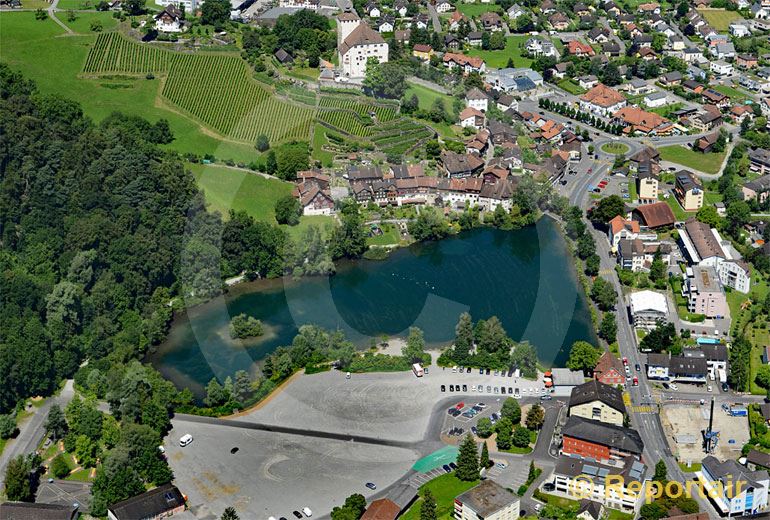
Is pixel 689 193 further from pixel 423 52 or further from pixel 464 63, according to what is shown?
pixel 423 52

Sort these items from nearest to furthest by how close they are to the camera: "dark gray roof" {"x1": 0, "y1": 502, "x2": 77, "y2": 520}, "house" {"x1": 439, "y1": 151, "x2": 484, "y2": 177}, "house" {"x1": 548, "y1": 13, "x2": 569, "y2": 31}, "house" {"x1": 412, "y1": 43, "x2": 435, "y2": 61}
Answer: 1. "dark gray roof" {"x1": 0, "y1": 502, "x2": 77, "y2": 520}
2. "house" {"x1": 439, "y1": 151, "x2": 484, "y2": 177}
3. "house" {"x1": 412, "y1": 43, "x2": 435, "y2": 61}
4. "house" {"x1": 548, "y1": 13, "x2": 569, "y2": 31}

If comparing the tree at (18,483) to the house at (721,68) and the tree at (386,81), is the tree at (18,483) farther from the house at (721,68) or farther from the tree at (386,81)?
the house at (721,68)

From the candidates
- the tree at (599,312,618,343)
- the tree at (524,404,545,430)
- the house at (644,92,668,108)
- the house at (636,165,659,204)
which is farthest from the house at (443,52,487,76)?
the tree at (524,404,545,430)

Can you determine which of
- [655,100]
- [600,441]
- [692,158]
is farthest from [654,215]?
[600,441]

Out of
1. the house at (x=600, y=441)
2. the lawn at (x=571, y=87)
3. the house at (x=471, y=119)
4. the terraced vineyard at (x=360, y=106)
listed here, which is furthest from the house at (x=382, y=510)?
the lawn at (x=571, y=87)

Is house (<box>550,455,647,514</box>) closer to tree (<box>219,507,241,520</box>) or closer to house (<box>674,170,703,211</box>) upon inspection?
tree (<box>219,507,241,520</box>)

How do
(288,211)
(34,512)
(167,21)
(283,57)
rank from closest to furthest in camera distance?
1. (34,512)
2. (288,211)
3. (283,57)
4. (167,21)
